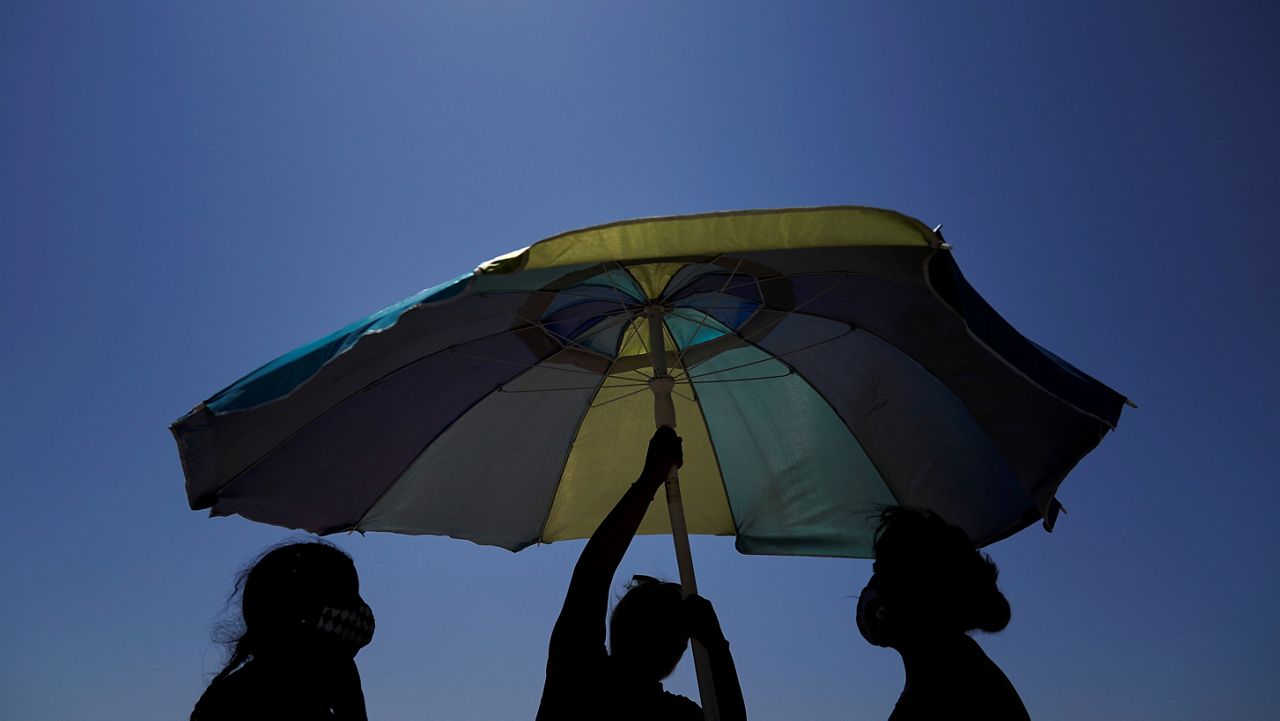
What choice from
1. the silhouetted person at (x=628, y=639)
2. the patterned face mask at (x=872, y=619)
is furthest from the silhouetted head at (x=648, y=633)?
the patterned face mask at (x=872, y=619)

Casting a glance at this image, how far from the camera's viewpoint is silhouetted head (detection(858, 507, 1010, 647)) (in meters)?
2.38

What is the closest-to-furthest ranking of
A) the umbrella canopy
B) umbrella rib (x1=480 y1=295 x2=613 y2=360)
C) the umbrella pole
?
the umbrella canopy
the umbrella pole
umbrella rib (x1=480 y1=295 x2=613 y2=360)

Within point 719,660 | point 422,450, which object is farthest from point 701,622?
point 422,450

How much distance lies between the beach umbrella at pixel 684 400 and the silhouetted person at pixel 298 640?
0.56 m

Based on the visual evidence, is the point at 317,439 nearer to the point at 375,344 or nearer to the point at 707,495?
the point at 375,344

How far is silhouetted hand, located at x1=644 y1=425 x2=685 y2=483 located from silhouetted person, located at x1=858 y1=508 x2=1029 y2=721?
2.69 ft

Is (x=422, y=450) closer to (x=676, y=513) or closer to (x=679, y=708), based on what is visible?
(x=676, y=513)

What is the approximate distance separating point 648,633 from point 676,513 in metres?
0.63

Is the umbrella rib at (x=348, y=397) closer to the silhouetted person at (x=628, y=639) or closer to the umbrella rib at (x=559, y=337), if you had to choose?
the umbrella rib at (x=559, y=337)

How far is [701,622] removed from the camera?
2.78 meters

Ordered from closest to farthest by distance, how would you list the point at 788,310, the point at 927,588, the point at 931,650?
1. the point at 931,650
2. the point at 927,588
3. the point at 788,310

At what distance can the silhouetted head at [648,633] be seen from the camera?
8.64 feet

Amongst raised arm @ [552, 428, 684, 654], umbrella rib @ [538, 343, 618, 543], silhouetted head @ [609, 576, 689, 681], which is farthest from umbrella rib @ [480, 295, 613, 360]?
silhouetted head @ [609, 576, 689, 681]

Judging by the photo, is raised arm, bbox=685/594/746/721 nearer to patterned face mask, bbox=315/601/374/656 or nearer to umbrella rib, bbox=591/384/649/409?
patterned face mask, bbox=315/601/374/656
